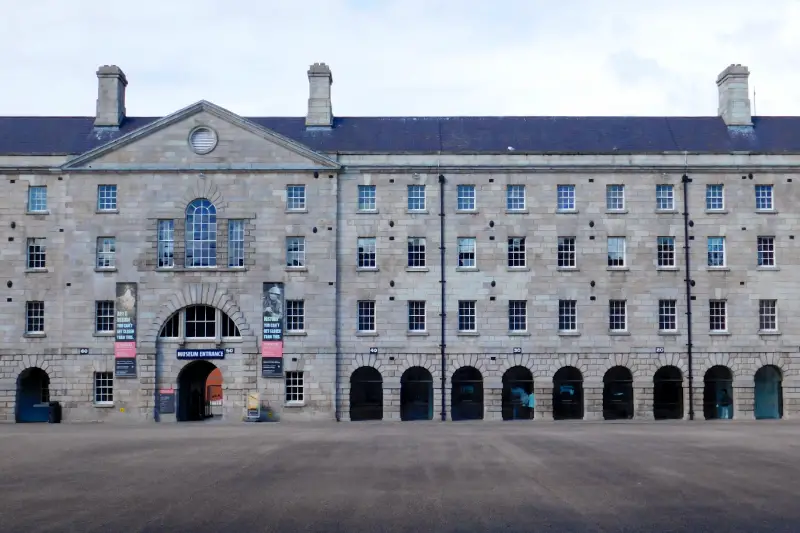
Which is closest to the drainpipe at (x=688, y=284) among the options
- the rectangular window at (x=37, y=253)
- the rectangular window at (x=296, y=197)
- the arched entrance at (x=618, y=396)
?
the arched entrance at (x=618, y=396)

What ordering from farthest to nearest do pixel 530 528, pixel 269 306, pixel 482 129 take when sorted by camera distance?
pixel 482 129, pixel 269 306, pixel 530 528

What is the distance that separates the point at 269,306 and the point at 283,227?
4171 millimetres

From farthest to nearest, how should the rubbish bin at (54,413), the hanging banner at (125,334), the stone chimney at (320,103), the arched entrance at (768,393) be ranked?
the stone chimney at (320,103)
the arched entrance at (768,393)
the hanging banner at (125,334)
the rubbish bin at (54,413)

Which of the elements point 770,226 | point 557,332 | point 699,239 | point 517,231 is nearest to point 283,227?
point 517,231

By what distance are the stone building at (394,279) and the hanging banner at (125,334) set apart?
0.11 metres

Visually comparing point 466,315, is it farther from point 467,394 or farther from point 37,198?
point 37,198

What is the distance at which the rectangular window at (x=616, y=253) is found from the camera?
47.7 m

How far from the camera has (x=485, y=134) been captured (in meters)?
51.4

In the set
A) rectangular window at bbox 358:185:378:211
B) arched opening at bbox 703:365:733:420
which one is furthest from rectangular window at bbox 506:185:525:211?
arched opening at bbox 703:365:733:420

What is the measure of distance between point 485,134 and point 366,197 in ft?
27.4

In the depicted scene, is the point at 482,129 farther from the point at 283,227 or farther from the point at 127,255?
the point at 127,255

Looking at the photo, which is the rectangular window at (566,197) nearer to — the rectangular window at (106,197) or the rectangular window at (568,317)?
the rectangular window at (568,317)

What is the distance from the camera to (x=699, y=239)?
4756cm

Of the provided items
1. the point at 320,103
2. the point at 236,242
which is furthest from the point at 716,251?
the point at 236,242
